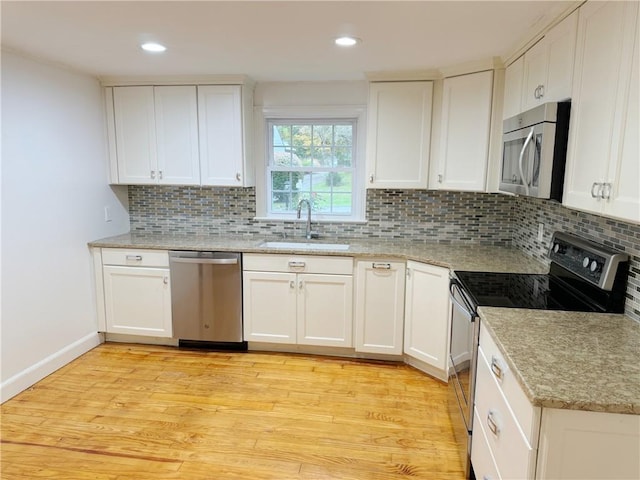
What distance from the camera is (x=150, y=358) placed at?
3.24 metres

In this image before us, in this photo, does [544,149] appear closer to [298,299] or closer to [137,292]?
[298,299]

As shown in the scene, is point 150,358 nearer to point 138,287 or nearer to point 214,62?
point 138,287

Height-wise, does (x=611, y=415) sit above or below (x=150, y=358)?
above

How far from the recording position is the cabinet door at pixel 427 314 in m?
2.73

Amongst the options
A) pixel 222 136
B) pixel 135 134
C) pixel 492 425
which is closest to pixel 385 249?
pixel 222 136

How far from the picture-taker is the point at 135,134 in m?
3.44

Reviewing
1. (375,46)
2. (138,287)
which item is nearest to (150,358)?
(138,287)

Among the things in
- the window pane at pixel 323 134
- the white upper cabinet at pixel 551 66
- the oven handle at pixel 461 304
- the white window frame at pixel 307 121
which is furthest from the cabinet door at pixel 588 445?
the window pane at pixel 323 134

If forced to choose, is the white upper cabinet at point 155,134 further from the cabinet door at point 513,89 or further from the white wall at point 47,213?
the cabinet door at point 513,89

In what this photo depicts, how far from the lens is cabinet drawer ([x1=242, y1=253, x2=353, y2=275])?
3.09 m

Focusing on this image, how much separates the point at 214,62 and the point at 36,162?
136 centimetres

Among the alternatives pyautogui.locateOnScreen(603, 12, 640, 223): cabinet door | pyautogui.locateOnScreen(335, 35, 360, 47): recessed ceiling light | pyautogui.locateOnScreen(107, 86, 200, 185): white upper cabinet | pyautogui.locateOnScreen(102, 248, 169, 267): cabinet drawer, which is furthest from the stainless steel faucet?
pyautogui.locateOnScreen(603, 12, 640, 223): cabinet door

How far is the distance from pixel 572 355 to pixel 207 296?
254 cm

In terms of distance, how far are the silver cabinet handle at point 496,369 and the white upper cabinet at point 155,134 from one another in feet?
8.77
